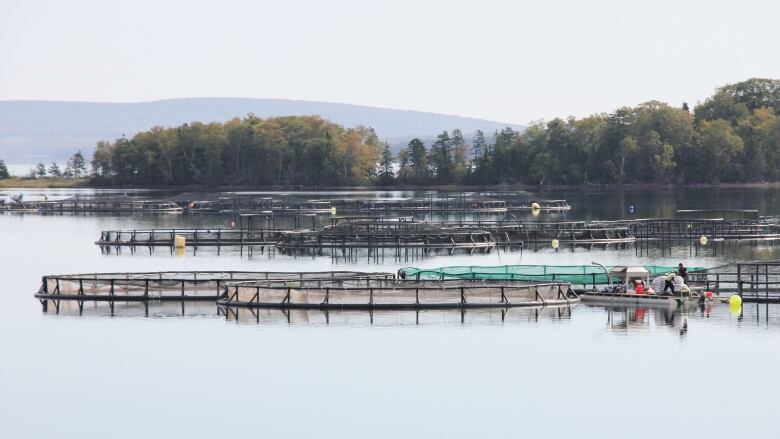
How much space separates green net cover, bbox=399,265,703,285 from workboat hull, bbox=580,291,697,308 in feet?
7.82

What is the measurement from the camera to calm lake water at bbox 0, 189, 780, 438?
160 feet

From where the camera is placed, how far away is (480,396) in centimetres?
5259

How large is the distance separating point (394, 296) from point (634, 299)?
1268cm

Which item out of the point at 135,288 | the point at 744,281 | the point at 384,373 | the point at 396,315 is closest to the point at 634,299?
the point at 744,281

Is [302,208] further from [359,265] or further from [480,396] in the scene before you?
[480,396]

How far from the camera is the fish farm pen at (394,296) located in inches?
2763

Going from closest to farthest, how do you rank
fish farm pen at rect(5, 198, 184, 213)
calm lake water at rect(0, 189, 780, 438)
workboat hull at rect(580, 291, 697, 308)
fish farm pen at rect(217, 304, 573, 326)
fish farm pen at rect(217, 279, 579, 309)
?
calm lake water at rect(0, 189, 780, 438) → fish farm pen at rect(217, 304, 573, 326) → fish farm pen at rect(217, 279, 579, 309) → workboat hull at rect(580, 291, 697, 308) → fish farm pen at rect(5, 198, 184, 213)

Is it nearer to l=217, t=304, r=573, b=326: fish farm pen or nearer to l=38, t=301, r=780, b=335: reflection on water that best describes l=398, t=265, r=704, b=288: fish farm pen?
l=38, t=301, r=780, b=335: reflection on water

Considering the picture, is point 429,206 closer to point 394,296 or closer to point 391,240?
point 391,240

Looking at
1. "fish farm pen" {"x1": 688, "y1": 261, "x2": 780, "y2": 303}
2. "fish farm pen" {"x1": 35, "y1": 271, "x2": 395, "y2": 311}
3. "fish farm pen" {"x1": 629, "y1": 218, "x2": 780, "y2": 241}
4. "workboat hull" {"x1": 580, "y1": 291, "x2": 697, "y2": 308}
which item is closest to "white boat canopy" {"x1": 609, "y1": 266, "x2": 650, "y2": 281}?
"workboat hull" {"x1": 580, "y1": 291, "x2": 697, "y2": 308}

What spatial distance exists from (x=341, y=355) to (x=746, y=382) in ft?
56.6

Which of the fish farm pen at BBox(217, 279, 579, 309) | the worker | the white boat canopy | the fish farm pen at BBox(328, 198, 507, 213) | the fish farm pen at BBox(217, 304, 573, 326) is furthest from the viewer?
the fish farm pen at BBox(328, 198, 507, 213)

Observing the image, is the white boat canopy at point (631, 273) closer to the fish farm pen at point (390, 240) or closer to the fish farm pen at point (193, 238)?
the fish farm pen at point (390, 240)

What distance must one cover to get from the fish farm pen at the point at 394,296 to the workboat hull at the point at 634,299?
1.43 metres
